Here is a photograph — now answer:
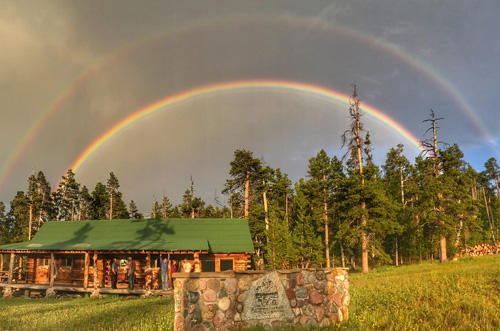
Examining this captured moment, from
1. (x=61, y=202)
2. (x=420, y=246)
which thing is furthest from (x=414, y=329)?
(x=61, y=202)

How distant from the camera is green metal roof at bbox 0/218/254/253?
23.3 meters

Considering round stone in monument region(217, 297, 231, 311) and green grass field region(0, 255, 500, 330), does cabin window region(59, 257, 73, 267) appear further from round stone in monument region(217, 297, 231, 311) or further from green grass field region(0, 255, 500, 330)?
round stone in monument region(217, 297, 231, 311)

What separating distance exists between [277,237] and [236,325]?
25.6 m

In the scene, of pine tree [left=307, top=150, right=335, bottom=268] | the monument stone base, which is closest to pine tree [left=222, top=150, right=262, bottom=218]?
pine tree [left=307, top=150, right=335, bottom=268]

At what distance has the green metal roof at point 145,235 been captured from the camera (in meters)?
23.3

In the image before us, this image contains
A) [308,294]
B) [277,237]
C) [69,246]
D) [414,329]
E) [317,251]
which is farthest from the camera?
[317,251]

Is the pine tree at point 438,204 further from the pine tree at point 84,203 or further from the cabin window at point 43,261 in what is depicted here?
the pine tree at point 84,203

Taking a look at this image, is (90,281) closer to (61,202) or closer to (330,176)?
(330,176)

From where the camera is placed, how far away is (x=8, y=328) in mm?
9727

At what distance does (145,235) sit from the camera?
87.0ft

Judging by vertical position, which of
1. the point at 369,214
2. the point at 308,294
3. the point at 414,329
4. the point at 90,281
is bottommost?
the point at 90,281

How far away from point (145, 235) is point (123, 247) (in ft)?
14.9

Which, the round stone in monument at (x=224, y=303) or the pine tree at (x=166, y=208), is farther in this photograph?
the pine tree at (x=166, y=208)

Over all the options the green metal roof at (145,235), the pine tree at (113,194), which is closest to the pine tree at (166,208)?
the pine tree at (113,194)
